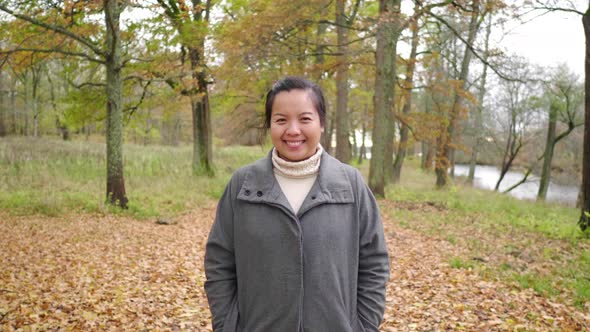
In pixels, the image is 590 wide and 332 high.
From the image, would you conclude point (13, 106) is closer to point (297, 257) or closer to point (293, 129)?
point (293, 129)

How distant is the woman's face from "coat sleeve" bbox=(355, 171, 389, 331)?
31 centimetres

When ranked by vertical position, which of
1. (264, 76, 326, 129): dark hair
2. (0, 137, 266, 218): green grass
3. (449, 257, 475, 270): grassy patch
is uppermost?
(264, 76, 326, 129): dark hair

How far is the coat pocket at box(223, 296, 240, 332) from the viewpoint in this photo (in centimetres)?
185

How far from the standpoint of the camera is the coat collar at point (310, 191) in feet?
5.90

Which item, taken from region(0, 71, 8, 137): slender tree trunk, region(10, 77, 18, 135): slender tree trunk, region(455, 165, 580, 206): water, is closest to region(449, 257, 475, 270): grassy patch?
region(455, 165, 580, 206): water

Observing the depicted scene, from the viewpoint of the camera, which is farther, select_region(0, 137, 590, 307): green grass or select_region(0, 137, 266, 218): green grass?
select_region(0, 137, 266, 218): green grass

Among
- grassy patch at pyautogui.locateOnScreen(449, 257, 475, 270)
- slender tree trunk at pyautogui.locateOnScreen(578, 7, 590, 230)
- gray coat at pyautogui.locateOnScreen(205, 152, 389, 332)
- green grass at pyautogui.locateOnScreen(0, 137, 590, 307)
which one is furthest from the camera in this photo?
slender tree trunk at pyautogui.locateOnScreen(578, 7, 590, 230)

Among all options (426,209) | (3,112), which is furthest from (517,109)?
(3,112)

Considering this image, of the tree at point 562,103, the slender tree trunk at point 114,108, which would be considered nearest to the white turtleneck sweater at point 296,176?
the slender tree trunk at point 114,108

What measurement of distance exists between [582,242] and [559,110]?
40.0 feet

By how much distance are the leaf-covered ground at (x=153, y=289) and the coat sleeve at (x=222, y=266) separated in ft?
9.73

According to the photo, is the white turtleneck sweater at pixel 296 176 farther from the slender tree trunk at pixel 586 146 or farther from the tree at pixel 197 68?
the tree at pixel 197 68

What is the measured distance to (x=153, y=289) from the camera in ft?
Result: 18.0

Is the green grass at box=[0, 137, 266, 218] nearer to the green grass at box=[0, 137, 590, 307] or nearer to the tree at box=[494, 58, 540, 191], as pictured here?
the green grass at box=[0, 137, 590, 307]
